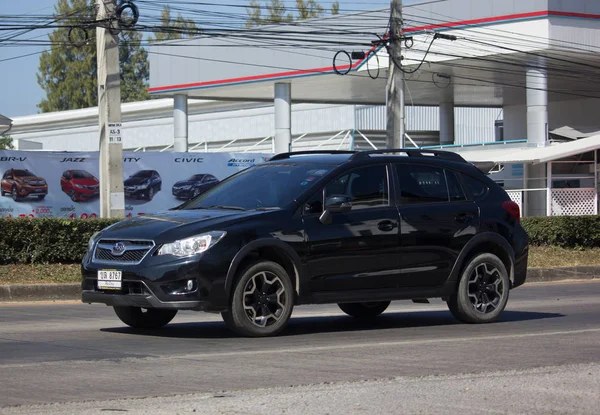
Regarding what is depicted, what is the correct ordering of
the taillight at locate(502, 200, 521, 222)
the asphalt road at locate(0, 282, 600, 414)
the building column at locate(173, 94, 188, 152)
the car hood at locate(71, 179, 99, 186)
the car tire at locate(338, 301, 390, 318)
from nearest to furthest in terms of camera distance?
the asphalt road at locate(0, 282, 600, 414) → the taillight at locate(502, 200, 521, 222) → the car tire at locate(338, 301, 390, 318) → the car hood at locate(71, 179, 99, 186) → the building column at locate(173, 94, 188, 152)

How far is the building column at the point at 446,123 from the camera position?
160 ft

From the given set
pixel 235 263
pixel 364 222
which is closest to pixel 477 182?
pixel 364 222

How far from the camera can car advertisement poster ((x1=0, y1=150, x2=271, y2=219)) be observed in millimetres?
24703

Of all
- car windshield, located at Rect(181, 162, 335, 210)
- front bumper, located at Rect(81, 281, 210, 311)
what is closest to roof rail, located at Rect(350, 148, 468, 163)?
car windshield, located at Rect(181, 162, 335, 210)

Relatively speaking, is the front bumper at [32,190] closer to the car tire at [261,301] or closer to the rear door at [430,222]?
the rear door at [430,222]

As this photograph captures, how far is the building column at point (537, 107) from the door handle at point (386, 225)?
88.8ft

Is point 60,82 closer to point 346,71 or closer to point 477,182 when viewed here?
point 346,71

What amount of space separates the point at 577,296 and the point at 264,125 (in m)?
44.2

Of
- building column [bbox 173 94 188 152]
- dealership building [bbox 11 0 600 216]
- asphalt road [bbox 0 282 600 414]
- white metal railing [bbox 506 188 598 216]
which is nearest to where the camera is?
asphalt road [bbox 0 282 600 414]

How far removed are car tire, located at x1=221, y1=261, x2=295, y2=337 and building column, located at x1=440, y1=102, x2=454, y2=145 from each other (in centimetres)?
4025

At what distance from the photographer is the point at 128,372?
287 inches

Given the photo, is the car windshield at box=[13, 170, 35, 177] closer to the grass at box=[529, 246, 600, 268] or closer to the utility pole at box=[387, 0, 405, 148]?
the utility pole at box=[387, 0, 405, 148]

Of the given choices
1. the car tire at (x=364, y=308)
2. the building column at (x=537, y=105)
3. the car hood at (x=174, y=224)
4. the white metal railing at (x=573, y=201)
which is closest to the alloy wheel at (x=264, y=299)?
the car hood at (x=174, y=224)

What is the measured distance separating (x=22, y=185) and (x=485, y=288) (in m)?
16.6
